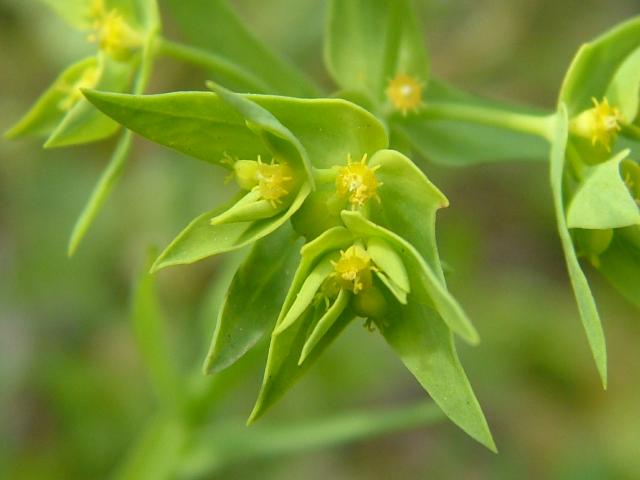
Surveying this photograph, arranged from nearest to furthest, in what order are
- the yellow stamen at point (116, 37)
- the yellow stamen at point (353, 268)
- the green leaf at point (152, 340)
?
1. the yellow stamen at point (353, 268)
2. the yellow stamen at point (116, 37)
3. the green leaf at point (152, 340)

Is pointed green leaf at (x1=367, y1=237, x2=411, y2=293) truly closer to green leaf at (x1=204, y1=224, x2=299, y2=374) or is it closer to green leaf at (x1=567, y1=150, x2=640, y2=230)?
green leaf at (x1=204, y1=224, x2=299, y2=374)

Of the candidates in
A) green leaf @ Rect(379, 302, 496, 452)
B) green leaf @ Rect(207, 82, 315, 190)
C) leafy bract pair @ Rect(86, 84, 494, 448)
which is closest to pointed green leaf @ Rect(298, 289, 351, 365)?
leafy bract pair @ Rect(86, 84, 494, 448)

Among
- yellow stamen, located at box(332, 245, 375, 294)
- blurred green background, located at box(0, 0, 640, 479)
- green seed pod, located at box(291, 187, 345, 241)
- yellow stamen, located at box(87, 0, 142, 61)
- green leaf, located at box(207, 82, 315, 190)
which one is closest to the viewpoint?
green leaf, located at box(207, 82, 315, 190)

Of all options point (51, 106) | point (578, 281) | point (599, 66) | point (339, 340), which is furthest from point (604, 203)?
point (339, 340)

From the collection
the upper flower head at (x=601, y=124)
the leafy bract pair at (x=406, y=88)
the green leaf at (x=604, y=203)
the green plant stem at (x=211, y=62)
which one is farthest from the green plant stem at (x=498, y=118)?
the green plant stem at (x=211, y=62)

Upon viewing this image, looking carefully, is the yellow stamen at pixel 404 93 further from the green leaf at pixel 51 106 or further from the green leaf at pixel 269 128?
the green leaf at pixel 51 106

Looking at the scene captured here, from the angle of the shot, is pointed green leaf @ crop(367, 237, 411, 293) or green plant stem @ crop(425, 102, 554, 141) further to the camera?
green plant stem @ crop(425, 102, 554, 141)

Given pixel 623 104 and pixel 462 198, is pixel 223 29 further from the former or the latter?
pixel 462 198
